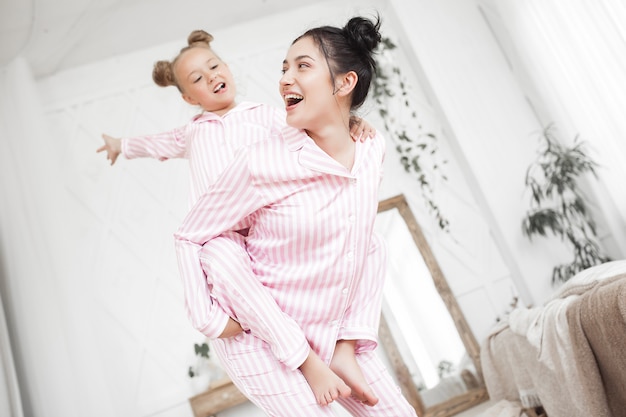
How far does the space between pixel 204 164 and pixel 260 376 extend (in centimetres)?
68

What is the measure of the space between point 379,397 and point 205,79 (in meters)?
1.03

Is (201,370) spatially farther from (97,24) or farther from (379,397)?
(379,397)

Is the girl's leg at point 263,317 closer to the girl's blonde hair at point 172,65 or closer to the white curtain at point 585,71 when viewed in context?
the girl's blonde hair at point 172,65

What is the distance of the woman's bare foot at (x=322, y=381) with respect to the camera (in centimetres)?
119

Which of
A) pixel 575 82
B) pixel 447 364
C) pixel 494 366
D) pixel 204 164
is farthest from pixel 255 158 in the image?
pixel 575 82

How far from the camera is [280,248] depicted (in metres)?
1.29

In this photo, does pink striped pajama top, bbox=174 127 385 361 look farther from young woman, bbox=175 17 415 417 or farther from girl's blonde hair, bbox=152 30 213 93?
girl's blonde hair, bbox=152 30 213 93

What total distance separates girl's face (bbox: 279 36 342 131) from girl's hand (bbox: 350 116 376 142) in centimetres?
7

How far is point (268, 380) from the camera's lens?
4.00ft

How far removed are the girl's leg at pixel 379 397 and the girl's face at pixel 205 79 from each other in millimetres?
874

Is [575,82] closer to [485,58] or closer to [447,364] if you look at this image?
[485,58]

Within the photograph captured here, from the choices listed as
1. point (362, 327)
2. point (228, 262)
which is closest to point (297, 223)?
point (228, 262)

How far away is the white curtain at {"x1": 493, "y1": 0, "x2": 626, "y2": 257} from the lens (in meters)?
3.65

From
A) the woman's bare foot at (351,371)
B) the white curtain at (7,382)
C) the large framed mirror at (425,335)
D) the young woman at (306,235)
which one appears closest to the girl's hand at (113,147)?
the young woman at (306,235)
